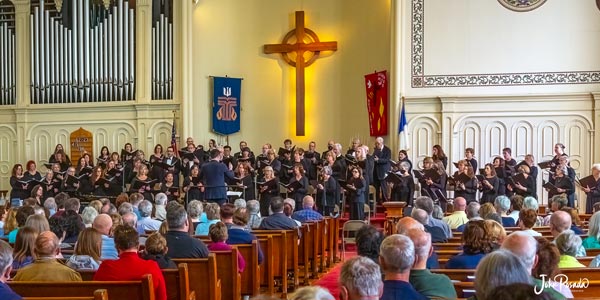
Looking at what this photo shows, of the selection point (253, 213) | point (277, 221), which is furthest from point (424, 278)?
point (253, 213)

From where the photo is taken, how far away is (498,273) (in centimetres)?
230

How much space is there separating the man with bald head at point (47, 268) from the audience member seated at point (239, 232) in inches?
81.9

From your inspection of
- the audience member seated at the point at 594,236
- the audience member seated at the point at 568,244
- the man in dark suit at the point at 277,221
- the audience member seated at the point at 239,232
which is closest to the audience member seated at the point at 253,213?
the man in dark suit at the point at 277,221

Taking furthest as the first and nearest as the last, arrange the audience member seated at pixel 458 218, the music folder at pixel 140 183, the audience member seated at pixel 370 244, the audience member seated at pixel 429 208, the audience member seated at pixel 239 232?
the music folder at pixel 140 183
the audience member seated at pixel 458 218
the audience member seated at pixel 429 208
the audience member seated at pixel 239 232
the audience member seated at pixel 370 244

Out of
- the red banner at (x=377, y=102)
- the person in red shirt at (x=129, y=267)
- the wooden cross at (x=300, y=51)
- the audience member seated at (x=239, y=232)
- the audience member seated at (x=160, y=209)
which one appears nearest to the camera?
the person in red shirt at (x=129, y=267)

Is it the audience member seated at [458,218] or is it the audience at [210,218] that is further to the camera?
the audience member seated at [458,218]

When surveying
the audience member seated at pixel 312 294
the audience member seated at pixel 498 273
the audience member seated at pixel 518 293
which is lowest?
the audience member seated at pixel 498 273

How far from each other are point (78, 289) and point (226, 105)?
11245mm

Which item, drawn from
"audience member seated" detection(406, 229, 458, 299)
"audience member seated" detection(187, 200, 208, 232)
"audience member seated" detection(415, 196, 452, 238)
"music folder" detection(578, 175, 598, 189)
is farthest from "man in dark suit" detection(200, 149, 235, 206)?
"audience member seated" detection(406, 229, 458, 299)

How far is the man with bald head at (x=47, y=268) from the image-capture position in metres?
3.76

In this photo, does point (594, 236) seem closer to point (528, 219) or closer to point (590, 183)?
point (528, 219)

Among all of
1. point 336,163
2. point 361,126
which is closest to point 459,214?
point 336,163

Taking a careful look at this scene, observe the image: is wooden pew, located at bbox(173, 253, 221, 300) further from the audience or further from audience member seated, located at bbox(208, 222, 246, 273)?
the audience

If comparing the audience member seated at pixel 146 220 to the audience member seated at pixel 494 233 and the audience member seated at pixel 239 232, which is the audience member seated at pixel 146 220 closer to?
the audience member seated at pixel 239 232
